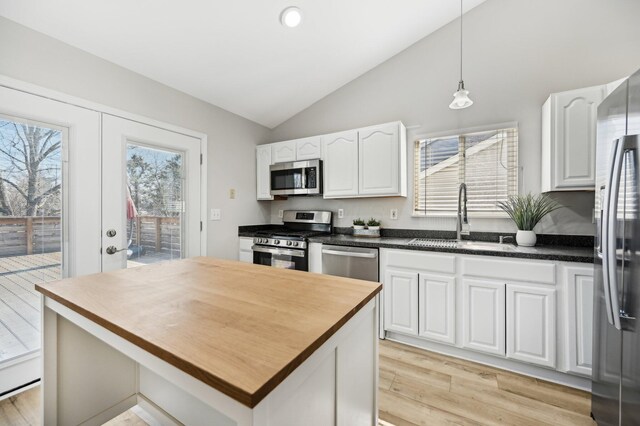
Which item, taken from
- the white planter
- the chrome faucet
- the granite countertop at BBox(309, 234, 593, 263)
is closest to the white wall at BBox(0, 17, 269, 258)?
the granite countertop at BBox(309, 234, 593, 263)

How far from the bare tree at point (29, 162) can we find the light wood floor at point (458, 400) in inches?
52.4

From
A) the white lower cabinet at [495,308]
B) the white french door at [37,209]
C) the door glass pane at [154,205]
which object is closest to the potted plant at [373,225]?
the white lower cabinet at [495,308]

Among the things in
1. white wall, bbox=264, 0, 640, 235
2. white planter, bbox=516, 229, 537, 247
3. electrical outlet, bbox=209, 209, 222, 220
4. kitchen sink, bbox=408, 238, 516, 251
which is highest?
white wall, bbox=264, 0, 640, 235

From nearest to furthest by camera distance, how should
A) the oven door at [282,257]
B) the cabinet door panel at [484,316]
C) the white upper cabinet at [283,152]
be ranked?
the cabinet door panel at [484,316] < the oven door at [282,257] < the white upper cabinet at [283,152]

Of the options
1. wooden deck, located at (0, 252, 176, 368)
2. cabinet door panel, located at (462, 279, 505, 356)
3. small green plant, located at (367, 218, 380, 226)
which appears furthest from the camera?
small green plant, located at (367, 218, 380, 226)

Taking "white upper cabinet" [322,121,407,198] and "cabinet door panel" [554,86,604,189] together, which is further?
"white upper cabinet" [322,121,407,198]

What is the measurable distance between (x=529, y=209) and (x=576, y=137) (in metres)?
0.63

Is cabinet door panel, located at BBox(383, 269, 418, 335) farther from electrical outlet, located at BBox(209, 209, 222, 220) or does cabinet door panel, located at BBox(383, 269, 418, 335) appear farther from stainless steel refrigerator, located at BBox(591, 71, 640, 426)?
electrical outlet, located at BBox(209, 209, 222, 220)

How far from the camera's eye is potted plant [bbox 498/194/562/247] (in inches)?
91.7

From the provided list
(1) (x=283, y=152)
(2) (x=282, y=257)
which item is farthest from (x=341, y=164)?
(2) (x=282, y=257)

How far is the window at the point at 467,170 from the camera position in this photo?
8.57ft

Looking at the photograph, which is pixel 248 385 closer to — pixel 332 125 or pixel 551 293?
pixel 551 293

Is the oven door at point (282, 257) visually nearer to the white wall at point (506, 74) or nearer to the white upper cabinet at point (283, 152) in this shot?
the white wall at point (506, 74)

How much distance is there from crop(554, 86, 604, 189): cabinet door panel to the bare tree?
3.84 m
